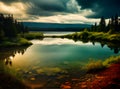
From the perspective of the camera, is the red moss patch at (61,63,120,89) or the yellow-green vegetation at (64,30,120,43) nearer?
the red moss patch at (61,63,120,89)

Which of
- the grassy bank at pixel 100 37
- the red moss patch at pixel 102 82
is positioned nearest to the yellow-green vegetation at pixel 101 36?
the grassy bank at pixel 100 37

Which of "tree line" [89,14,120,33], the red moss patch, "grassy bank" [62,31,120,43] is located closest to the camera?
the red moss patch

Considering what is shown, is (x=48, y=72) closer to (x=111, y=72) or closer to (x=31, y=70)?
(x=31, y=70)

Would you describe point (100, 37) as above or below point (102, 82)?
below

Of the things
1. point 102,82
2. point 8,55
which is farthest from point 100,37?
point 102,82

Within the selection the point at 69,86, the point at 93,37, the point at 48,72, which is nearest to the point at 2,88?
the point at 69,86

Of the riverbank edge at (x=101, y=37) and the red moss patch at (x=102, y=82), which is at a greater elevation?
the red moss patch at (x=102, y=82)

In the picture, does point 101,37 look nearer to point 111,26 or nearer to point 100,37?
point 100,37

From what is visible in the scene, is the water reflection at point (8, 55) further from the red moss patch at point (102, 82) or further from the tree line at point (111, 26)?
the tree line at point (111, 26)

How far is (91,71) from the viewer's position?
30.7 meters

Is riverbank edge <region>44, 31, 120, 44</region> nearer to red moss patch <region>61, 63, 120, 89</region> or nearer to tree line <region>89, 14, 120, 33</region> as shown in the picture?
tree line <region>89, 14, 120, 33</region>

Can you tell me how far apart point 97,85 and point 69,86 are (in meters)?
3.02

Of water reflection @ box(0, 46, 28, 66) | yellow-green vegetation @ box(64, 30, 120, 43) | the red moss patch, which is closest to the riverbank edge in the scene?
yellow-green vegetation @ box(64, 30, 120, 43)

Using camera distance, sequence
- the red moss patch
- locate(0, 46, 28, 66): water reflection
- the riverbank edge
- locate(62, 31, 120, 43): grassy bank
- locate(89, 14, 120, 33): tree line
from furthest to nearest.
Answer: locate(89, 14, 120, 33): tree line → locate(62, 31, 120, 43): grassy bank → the riverbank edge → locate(0, 46, 28, 66): water reflection → the red moss patch
